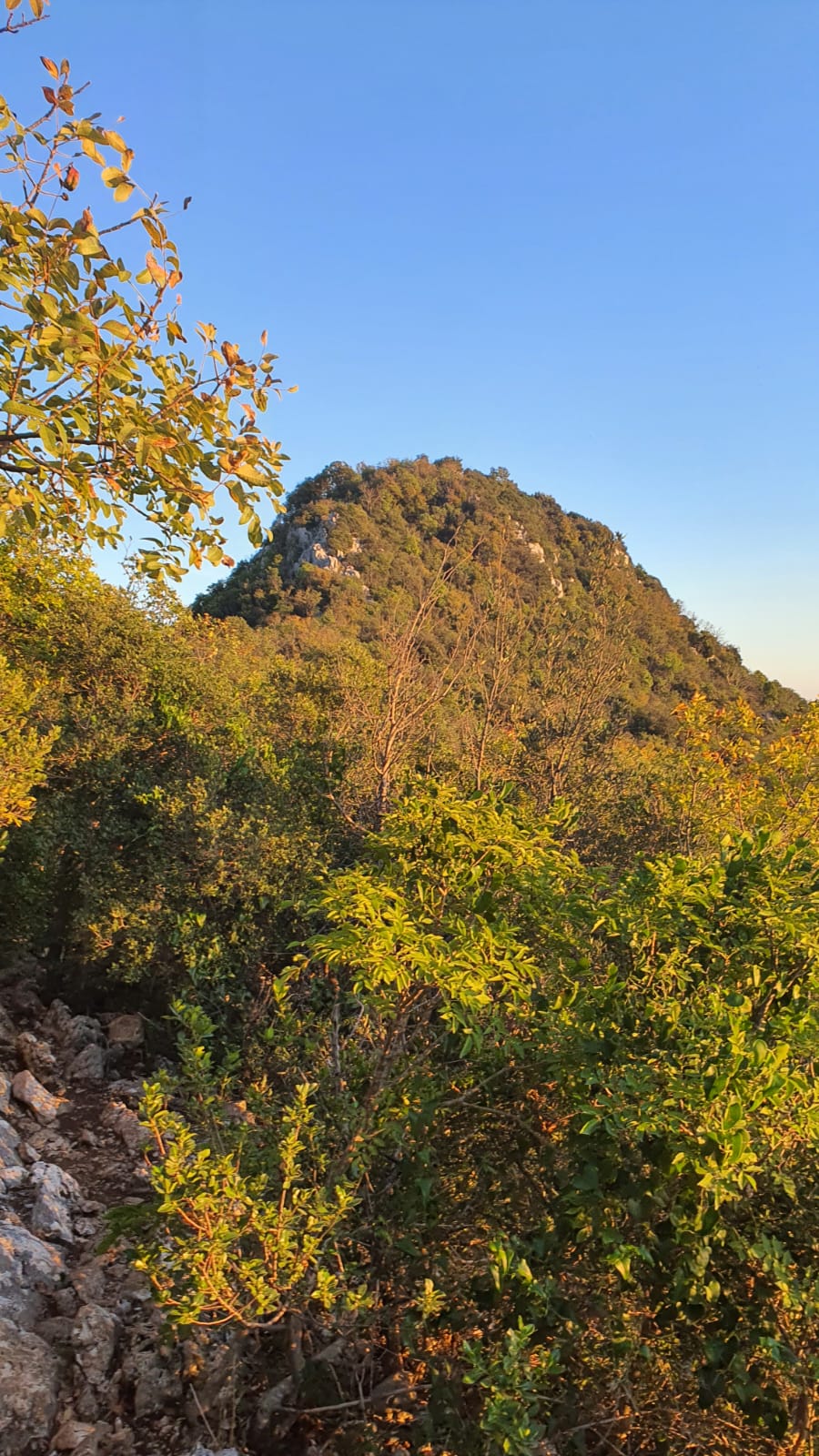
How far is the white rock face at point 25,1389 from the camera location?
354cm

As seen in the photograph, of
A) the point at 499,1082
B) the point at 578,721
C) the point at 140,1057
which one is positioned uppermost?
the point at 578,721

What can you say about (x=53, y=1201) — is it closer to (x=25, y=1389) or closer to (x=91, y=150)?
(x=25, y=1389)

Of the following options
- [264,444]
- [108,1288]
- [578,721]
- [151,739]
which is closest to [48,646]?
[151,739]

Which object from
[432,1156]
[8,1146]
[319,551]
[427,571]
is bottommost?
[8,1146]

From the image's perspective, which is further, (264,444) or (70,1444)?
(70,1444)

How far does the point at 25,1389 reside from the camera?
370 cm

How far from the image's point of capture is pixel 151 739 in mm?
10242

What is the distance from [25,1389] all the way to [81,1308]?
77cm

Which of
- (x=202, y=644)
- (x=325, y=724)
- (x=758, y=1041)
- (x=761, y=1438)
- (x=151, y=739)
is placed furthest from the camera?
(x=202, y=644)

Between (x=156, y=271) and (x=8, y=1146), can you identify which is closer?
(x=156, y=271)

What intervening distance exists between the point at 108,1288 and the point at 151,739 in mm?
6661

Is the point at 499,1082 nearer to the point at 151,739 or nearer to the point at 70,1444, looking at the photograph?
the point at 70,1444

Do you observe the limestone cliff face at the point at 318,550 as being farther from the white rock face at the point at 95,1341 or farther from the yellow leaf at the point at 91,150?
the yellow leaf at the point at 91,150

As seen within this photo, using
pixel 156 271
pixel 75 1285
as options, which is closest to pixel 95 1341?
pixel 75 1285
